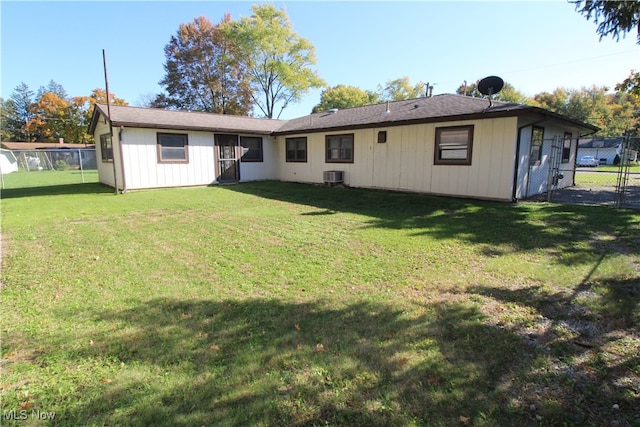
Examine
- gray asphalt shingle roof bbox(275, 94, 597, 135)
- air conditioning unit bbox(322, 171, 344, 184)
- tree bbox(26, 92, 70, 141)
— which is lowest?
air conditioning unit bbox(322, 171, 344, 184)

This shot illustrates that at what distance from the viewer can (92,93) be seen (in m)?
44.1

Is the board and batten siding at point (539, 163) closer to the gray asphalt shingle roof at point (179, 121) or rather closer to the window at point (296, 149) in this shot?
the window at point (296, 149)

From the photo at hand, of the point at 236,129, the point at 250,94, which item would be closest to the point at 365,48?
the point at 236,129

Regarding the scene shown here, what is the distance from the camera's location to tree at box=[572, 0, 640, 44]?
7367mm

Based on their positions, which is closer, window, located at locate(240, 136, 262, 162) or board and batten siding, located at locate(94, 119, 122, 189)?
board and batten siding, located at locate(94, 119, 122, 189)

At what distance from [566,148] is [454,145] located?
569cm

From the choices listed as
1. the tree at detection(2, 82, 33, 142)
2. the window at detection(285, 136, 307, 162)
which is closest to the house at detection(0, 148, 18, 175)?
the window at detection(285, 136, 307, 162)

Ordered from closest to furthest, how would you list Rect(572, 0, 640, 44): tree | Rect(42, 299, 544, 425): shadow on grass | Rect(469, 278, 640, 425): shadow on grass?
Rect(42, 299, 544, 425): shadow on grass, Rect(469, 278, 640, 425): shadow on grass, Rect(572, 0, 640, 44): tree

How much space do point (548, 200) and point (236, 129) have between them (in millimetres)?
12057

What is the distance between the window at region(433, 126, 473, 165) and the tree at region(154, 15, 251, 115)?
30.7 m

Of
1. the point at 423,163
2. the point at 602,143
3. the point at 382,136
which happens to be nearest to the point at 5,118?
the point at 382,136

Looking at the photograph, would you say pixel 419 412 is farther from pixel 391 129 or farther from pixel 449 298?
pixel 391 129

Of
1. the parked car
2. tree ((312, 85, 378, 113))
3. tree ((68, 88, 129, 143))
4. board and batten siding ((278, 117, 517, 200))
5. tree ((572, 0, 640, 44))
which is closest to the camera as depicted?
tree ((572, 0, 640, 44))

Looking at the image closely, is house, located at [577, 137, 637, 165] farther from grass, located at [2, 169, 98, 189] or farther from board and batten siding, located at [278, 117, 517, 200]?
grass, located at [2, 169, 98, 189]
